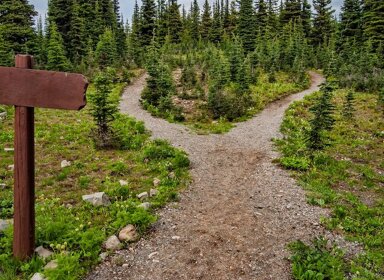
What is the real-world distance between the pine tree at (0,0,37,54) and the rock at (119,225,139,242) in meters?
31.3

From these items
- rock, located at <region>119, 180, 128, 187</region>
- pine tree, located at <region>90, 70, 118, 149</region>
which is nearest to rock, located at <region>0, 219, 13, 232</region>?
rock, located at <region>119, 180, 128, 187</region>

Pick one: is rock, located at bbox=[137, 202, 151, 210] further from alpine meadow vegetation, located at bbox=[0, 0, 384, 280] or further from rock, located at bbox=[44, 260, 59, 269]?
rock, located at bbox=[44, 260, 59, 269]

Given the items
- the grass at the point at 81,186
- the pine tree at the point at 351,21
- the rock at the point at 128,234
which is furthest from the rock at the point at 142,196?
the pine tree at the point at 351,21

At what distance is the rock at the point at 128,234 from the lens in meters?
7.60

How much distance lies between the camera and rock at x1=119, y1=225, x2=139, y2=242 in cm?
760

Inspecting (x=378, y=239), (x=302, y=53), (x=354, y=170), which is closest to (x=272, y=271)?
(x=378, y=239)

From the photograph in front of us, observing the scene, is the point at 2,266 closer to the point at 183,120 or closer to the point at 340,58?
the point at 183,120

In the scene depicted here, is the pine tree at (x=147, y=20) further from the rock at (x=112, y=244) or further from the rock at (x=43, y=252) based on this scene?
the rock at (x=43, y=252)

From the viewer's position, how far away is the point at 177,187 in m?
11.0

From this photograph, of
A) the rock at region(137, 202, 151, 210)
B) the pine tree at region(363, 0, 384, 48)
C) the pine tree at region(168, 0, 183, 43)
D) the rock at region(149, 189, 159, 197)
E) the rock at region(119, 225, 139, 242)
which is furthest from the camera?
the pine tree at region(168, 0, 183, 43)

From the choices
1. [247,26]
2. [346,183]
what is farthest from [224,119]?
[247,26]

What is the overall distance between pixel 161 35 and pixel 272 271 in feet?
186

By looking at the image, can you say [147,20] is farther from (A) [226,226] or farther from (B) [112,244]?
(B) [112,244]

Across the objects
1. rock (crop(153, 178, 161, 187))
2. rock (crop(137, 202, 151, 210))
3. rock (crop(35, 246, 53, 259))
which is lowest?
rock (crop(35, 246, 53, 259))
